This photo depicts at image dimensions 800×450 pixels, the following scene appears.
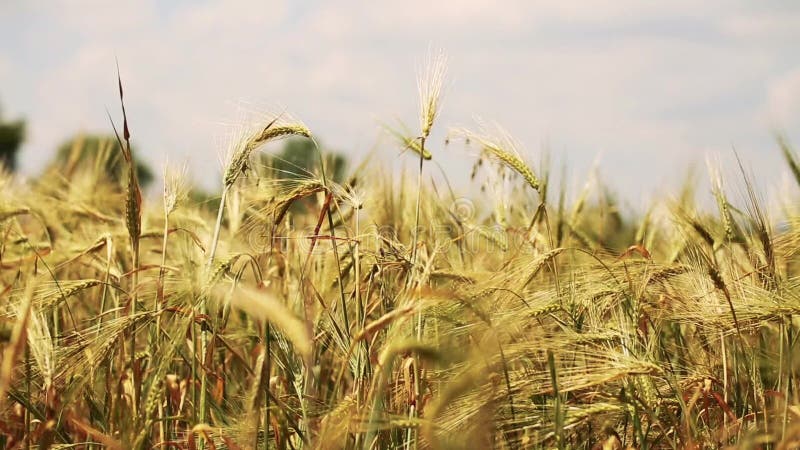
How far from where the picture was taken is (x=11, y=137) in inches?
1656

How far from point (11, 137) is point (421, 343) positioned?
45486mm

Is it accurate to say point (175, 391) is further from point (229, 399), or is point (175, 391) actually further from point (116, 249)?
point (116, 249)

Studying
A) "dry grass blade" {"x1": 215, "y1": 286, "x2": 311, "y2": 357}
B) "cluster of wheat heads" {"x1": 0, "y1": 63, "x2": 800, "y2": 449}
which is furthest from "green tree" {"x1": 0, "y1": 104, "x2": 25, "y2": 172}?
"dry grass blade" {"x1": 215, "y1": 286, "x2": 311, "y2": 357}

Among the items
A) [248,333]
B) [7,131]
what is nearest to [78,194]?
[248,333]

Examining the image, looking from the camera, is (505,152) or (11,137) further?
(11,137)

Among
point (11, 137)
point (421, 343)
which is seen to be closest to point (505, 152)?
point (421, 343)

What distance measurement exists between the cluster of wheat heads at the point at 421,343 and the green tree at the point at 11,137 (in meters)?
43.3

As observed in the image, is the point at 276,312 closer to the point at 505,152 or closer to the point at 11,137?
the point at 505,152

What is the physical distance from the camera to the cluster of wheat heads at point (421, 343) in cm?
161

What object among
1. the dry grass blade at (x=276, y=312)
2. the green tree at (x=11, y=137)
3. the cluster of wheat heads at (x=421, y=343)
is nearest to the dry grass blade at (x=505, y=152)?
the cluster of wheat heads at (x=421, y=343)

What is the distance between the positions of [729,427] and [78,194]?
3868 mm

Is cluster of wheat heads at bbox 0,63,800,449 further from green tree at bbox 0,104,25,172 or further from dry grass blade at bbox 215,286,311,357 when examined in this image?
green tree at bbox 0,104,25,172

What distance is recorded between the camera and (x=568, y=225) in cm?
345

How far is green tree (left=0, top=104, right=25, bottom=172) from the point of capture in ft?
137
